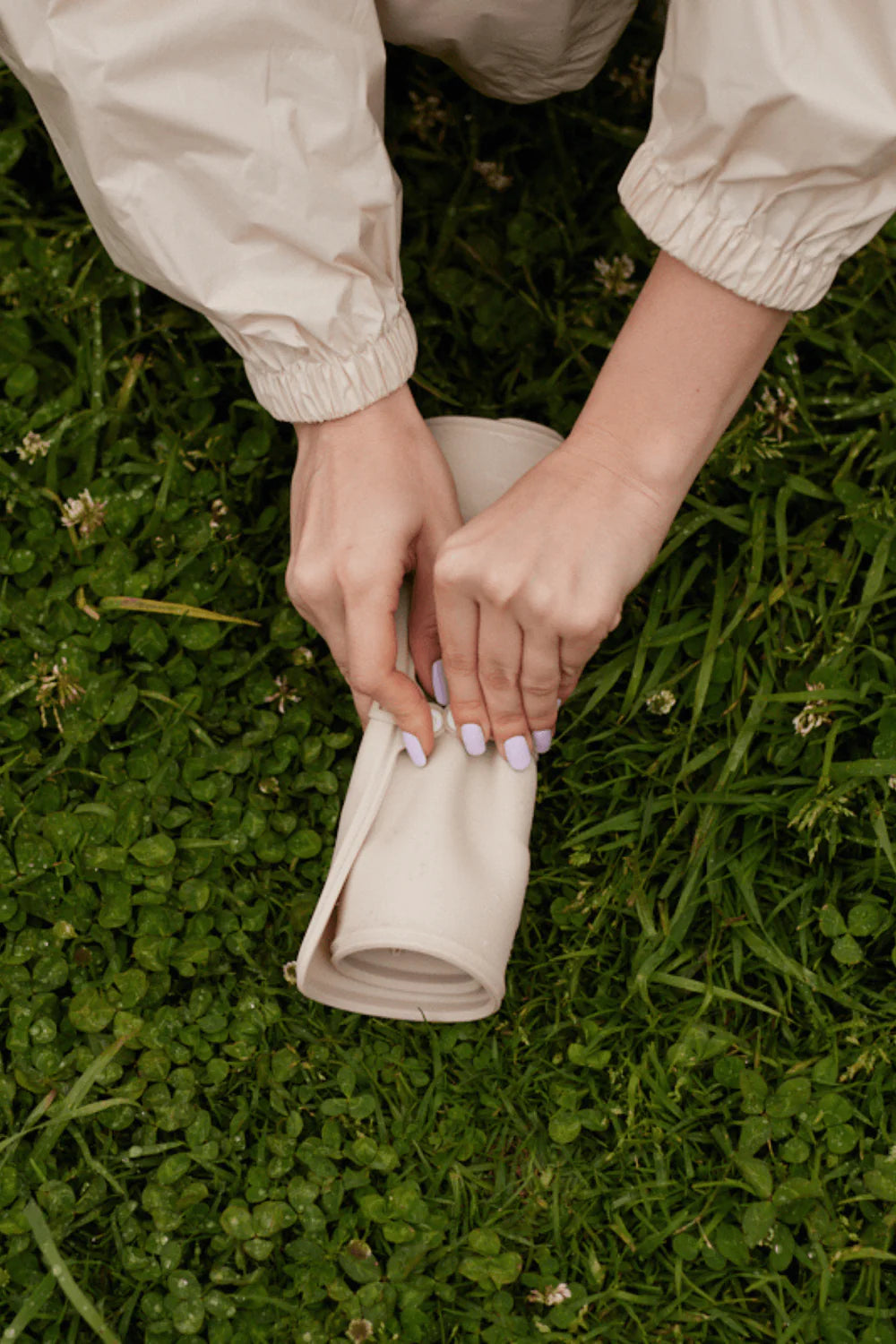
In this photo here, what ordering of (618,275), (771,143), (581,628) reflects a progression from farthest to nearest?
(618,275), (581,628), (771,143)

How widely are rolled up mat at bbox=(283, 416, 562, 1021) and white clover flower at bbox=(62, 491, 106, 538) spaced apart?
731 mm

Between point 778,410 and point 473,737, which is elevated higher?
point 778,410

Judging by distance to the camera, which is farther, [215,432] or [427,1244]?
[215,432]

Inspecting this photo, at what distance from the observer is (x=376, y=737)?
181cm

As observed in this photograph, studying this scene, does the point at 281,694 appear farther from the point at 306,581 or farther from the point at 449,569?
the point at 449,569

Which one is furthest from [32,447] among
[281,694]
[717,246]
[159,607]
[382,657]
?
[717,246]

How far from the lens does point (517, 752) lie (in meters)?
1.82

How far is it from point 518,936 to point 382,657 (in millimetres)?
700

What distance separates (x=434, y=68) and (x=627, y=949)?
1.84 metres

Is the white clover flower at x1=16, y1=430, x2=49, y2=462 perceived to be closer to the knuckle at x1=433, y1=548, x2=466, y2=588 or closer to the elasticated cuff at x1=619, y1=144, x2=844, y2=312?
the knuckle at x1=433, y1=548, x2=466, y2=588

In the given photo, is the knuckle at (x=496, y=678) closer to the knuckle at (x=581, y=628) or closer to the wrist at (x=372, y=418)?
the knuckle at (x=581, y=628)

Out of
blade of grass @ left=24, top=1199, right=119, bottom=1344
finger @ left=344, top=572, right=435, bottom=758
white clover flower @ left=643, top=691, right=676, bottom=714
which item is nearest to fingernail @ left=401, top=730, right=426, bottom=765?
finger @ left=344, top=572, right=435, bottom=758

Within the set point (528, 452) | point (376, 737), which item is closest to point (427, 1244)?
point (376, 737)

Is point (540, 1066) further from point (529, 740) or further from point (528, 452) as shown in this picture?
point (528, 452)
